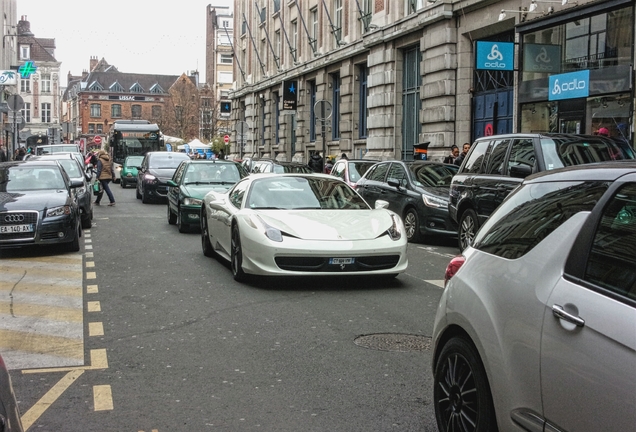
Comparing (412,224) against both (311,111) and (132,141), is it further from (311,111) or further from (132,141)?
(132,141)

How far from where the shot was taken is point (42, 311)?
870 cm

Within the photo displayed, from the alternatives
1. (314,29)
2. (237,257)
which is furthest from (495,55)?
(314,29)

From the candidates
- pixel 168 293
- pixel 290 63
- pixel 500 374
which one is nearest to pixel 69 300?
pixel 168 293

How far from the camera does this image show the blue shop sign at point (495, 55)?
2266cm

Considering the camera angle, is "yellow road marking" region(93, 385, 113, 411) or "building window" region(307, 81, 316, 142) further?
"building window" region(307, 81, 316, 142)

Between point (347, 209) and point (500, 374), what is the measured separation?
7040 mm

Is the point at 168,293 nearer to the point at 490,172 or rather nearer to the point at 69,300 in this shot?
the point at 69,300

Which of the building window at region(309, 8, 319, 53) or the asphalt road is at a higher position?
the building window at region(309, 8, 319, 53)

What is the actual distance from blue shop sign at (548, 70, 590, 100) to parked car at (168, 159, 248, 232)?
814cm

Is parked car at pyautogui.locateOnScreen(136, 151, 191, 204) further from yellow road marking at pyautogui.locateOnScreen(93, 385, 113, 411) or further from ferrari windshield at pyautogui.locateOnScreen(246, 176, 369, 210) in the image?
yellow road marking at pyautogui.locateOnScreen(93, 385, 113, 411)

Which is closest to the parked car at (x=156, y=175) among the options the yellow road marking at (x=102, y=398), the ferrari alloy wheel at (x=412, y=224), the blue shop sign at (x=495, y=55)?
the blue shop sign at (x=495, y=55)

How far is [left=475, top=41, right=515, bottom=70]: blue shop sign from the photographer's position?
22656mm

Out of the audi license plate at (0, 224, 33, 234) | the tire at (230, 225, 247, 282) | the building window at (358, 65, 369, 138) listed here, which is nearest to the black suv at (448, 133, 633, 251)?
the tire at (230, 225, 247, 282)

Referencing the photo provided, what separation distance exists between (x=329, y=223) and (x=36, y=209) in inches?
220
